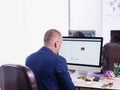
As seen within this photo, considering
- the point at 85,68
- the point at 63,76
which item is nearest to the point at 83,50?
the point at 85,68

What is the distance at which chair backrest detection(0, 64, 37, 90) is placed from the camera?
1.51 metres

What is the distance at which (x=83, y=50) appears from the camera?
2439 millimetres

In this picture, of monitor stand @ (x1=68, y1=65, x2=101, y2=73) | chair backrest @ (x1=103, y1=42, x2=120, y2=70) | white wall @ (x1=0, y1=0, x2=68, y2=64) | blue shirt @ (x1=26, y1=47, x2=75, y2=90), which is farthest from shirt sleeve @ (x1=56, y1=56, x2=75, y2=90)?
white wall @ (x1=0, y1=0, x2=68, y2=64)

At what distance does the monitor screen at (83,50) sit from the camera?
239 cm

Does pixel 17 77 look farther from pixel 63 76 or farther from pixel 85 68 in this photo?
pixel 85 68

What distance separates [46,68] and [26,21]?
211 cm

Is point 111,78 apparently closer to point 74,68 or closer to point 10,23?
point 74,68

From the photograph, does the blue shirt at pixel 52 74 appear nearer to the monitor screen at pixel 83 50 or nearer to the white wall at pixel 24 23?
the monitor screen at pixel 83 50

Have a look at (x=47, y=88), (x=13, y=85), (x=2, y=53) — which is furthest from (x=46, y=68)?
(x=2, y=53)

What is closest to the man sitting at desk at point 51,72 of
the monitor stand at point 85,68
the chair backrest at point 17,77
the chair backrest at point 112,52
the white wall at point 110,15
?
the chair backrest at point 17,77

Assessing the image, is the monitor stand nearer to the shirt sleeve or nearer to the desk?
the desk

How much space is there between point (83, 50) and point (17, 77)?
3.39 ft

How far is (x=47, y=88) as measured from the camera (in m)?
1.84

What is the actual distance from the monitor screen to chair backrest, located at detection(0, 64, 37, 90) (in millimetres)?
983
